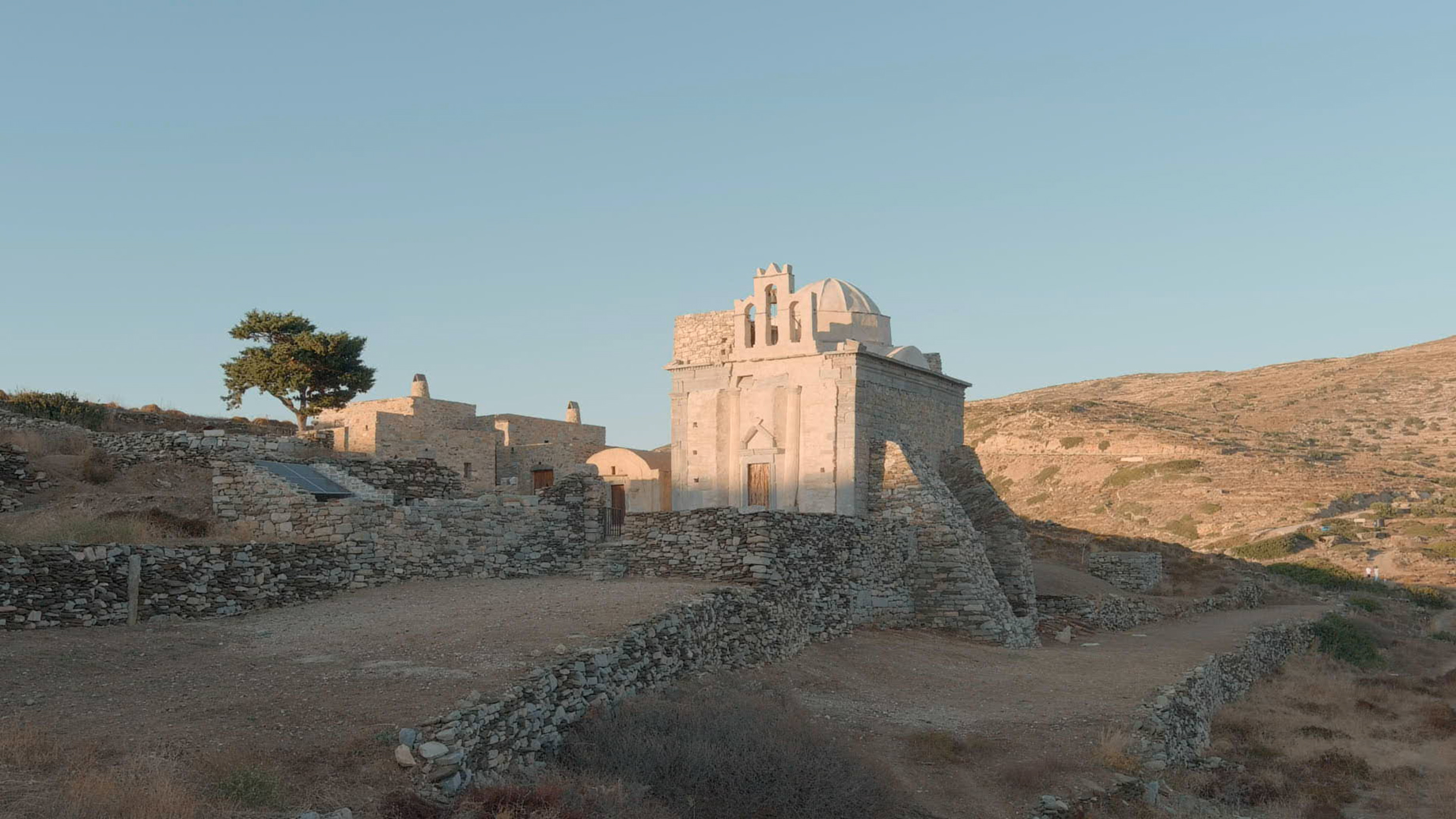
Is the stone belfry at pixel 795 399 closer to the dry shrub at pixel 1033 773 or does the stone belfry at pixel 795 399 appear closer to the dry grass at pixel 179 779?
the dry shrub at pixel 1033 773

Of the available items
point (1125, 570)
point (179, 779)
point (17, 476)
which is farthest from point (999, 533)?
point (179, 779)

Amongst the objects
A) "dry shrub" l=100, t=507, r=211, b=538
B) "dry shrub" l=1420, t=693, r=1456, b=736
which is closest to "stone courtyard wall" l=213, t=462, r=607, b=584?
"dry shrub" l=100, t=507, r=211, b=538

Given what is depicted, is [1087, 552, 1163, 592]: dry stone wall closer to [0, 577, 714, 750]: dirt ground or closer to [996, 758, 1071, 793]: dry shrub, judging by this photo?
[0, 577, 714, 750]: dirt ground

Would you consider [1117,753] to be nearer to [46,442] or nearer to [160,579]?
[160,579]

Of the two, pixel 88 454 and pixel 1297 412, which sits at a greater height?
pixel 1297 412

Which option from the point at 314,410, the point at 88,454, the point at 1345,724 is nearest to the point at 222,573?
the point at 88,454

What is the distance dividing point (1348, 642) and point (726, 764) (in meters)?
26.1

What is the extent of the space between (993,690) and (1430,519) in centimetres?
4283

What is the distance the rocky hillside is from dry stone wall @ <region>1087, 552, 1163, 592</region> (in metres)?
17.5

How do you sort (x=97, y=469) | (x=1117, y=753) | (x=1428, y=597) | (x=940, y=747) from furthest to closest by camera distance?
1. (x=1428, y=597)
2. (x=97, y=469)
3. (x=1117, y=753)
4. (x=940, y=747)

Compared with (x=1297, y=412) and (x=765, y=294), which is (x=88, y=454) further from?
(x=1297, y=412)

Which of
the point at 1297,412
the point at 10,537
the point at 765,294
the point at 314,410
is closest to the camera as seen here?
the point at 10,537

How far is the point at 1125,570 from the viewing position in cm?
3503

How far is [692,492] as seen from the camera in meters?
29.1
